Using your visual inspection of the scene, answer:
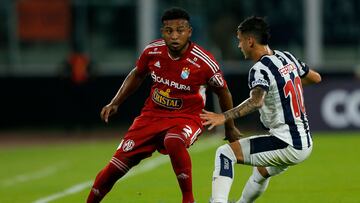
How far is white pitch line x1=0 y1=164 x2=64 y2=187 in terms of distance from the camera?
1535 cm

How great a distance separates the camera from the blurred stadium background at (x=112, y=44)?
91.4ft

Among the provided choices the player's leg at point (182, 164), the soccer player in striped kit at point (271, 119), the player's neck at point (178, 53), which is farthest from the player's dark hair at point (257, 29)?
the player's leg at point (182, 164)

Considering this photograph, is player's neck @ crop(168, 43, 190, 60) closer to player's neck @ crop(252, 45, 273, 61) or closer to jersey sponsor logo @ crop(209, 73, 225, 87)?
jersey sponsor logo @ crop(209, 73, 225, 87)

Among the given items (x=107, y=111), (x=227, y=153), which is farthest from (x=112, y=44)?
(x=227, y=153)

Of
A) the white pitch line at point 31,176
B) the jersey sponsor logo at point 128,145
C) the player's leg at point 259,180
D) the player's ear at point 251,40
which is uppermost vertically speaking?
the player's ear at point 251,40

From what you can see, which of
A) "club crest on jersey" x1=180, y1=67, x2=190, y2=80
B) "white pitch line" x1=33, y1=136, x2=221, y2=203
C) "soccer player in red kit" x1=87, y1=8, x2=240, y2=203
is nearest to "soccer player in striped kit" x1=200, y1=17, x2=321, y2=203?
"soccer player in red kit" x1=87, y1=8, x2=240, y2=203

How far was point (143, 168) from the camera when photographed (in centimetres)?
1675

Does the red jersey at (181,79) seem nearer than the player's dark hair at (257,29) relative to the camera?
No

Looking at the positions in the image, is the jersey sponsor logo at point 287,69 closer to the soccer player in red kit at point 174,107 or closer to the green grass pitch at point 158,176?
the soccer player in red kit at point 174,107

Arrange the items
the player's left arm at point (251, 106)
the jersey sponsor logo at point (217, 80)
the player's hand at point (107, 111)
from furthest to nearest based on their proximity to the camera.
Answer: the player's hand at point (107, 111) < the jersey sponsor logo at point (217, 80) < the player's left arm at point (251, 106)

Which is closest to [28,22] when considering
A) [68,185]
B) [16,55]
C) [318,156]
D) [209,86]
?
[16,55]

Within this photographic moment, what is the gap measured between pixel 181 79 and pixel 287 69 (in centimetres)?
113

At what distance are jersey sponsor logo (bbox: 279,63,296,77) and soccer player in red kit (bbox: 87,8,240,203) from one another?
0.76m

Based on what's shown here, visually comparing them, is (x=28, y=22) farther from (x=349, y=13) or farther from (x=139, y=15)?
(x=349, y=13)
